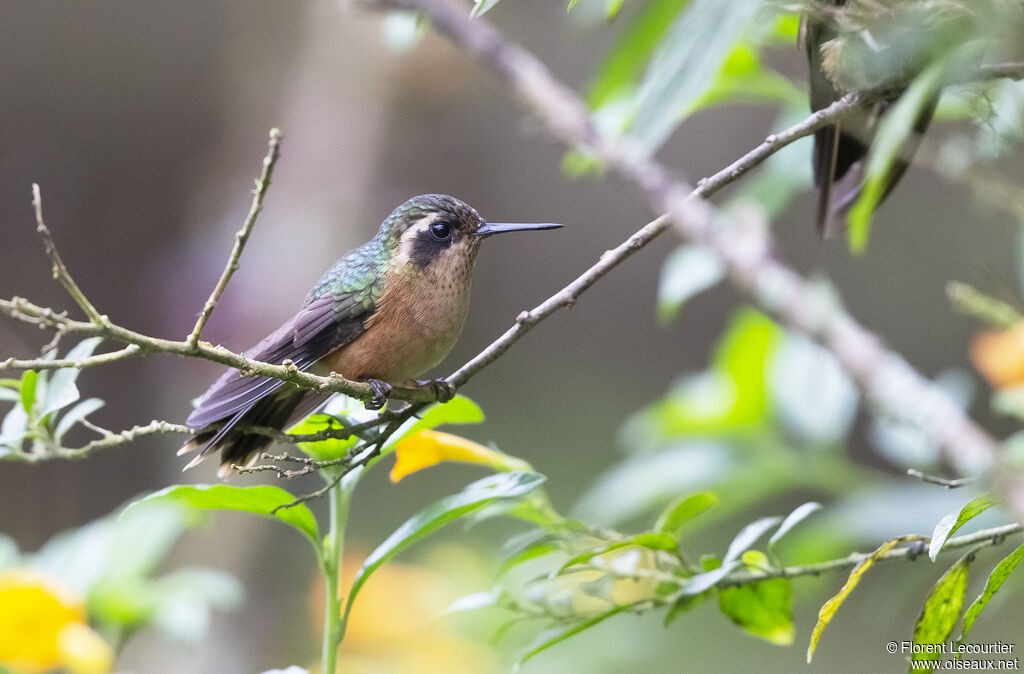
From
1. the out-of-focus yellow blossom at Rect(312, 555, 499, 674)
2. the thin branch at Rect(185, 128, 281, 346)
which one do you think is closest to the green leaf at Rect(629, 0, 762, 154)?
the thin branch at Rect(185, 128, 281, 346)

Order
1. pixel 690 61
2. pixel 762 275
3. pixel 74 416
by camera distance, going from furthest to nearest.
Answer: pixel 74 416, pixel 690 61, pixel 762 275

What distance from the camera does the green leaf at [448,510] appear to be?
4.94ft

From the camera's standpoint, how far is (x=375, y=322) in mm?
2518

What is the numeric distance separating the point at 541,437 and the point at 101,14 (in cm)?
518

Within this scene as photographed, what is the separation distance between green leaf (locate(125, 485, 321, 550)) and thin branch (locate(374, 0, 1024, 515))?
33.9 inches

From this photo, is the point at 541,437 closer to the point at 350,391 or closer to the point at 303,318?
the point at 303,318

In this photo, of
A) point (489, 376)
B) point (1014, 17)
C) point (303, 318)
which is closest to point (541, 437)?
point (489, 376)

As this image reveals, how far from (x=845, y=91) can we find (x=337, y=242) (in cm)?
477

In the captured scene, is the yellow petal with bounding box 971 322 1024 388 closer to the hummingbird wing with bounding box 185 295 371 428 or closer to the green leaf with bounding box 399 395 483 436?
the green leaf with bounding box 399 395 483 436

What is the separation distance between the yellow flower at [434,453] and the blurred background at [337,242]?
3.00m

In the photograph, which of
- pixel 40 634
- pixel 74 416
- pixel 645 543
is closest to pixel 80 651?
pixel 40 634

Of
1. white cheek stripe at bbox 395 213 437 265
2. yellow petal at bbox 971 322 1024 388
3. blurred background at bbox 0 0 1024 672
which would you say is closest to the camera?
yellow petal at bbox 971 322 1024 388

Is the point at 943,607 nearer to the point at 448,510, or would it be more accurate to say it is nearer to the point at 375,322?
the point at 448,510

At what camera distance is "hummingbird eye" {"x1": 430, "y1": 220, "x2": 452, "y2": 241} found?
281 centimetres
